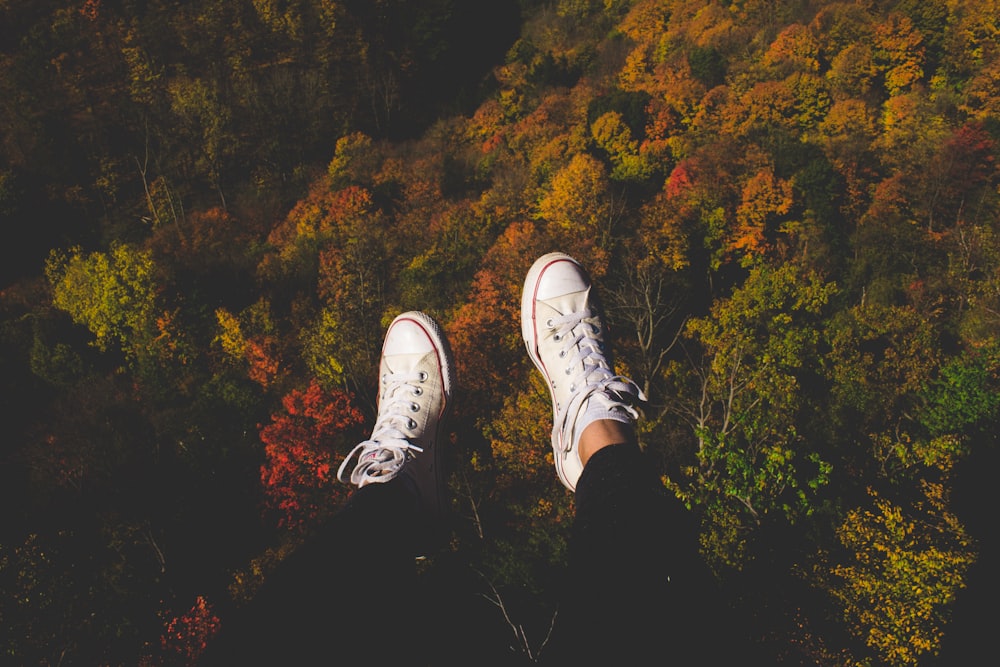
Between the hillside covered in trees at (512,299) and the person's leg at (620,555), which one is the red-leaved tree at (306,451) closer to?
the hillside covered in trees at (512,299)

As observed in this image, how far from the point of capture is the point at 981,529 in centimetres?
1150

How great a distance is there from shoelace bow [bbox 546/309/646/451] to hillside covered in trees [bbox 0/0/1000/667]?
4.33 meters

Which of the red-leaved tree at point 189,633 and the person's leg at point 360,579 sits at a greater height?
the person's leg at point 360,579

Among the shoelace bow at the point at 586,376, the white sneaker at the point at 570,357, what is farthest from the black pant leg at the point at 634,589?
the shoelace bow at the point at 586,376

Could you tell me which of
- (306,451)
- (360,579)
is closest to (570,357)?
(360,579)

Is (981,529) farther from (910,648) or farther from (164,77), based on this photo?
(164,77)

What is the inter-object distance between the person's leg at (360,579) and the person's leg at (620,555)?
2.64 ft

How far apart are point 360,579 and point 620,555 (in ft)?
4.02

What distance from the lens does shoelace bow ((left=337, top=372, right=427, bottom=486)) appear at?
3.72m

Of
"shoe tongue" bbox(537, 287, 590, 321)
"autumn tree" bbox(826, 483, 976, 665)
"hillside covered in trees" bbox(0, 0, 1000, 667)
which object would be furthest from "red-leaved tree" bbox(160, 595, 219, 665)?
"autumn tree" bbox(826, 483, 976, 665)

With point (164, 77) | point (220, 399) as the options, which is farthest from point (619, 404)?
point (164, 77)

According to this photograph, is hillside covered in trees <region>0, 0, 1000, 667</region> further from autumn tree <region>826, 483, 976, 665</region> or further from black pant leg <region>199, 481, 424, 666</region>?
black pant leg <region>199, 481, 424, 666</region>

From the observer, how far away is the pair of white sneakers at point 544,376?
383 cm

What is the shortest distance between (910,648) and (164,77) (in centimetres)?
5284
